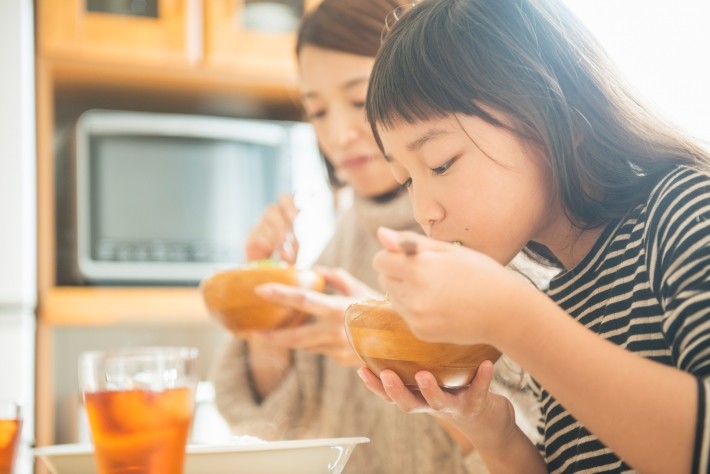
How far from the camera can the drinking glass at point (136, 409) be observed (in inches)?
27.1

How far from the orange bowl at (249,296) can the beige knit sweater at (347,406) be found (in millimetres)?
389

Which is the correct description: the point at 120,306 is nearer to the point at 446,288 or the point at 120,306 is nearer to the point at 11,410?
the point at 11,410

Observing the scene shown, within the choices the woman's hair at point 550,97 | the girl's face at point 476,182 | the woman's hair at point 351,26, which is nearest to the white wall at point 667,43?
the woman's hair at point 351,26

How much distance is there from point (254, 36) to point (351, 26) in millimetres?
1029

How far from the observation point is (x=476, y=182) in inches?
34.4

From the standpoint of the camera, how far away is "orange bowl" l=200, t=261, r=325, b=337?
4.17 feet

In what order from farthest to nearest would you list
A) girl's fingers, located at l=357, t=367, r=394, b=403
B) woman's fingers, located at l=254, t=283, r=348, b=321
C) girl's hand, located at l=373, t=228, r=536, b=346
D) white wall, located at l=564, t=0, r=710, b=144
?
white wall, located at l=564, t=0, r=710, b=144
woman's fingers, located at l=254, t=283, r=348, b=321
girl's fingers, located at l=357, t=367, r=394, b=403
girl's hand, located at l=373, t=228, r=536, b=346

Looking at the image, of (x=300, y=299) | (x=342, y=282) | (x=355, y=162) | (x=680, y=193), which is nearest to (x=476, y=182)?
(x=680, y=193)

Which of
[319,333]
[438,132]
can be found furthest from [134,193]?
[438,132]

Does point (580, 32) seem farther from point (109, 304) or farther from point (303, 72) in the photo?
point (109, 304)

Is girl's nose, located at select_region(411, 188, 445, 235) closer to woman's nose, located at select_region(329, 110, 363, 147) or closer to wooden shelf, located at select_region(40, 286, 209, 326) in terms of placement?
woman's nose, located at select_region(329, 110, 363, 147)

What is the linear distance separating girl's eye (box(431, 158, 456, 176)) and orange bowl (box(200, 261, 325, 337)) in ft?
1.47

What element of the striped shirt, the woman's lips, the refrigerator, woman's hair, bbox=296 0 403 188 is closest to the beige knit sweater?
the woman's lips

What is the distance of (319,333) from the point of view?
1.39m
